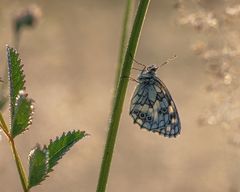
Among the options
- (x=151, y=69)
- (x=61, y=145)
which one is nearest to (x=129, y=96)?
(x=151, y=69)

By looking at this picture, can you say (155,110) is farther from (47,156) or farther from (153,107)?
(47,156)

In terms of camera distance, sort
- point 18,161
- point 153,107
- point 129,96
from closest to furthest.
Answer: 1. point 18,161
2. point 153,107
3. point 129,96

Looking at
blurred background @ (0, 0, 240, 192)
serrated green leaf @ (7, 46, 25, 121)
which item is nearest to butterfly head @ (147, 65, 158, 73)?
blurred background @ (0, 0, 240, 192)

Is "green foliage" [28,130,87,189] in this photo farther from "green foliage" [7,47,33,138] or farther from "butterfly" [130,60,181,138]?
"butterfly" [130,60,181,138]

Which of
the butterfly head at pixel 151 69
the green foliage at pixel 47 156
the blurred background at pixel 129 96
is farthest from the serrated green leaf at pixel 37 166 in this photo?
the blurred background at pixel 129 96

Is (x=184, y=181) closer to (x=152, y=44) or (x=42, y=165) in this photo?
(x=152, y=44)

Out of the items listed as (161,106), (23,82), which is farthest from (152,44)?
(23,82)

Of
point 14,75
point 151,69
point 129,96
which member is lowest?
point 14,75

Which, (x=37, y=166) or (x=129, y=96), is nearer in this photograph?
(x=37, y=166)
